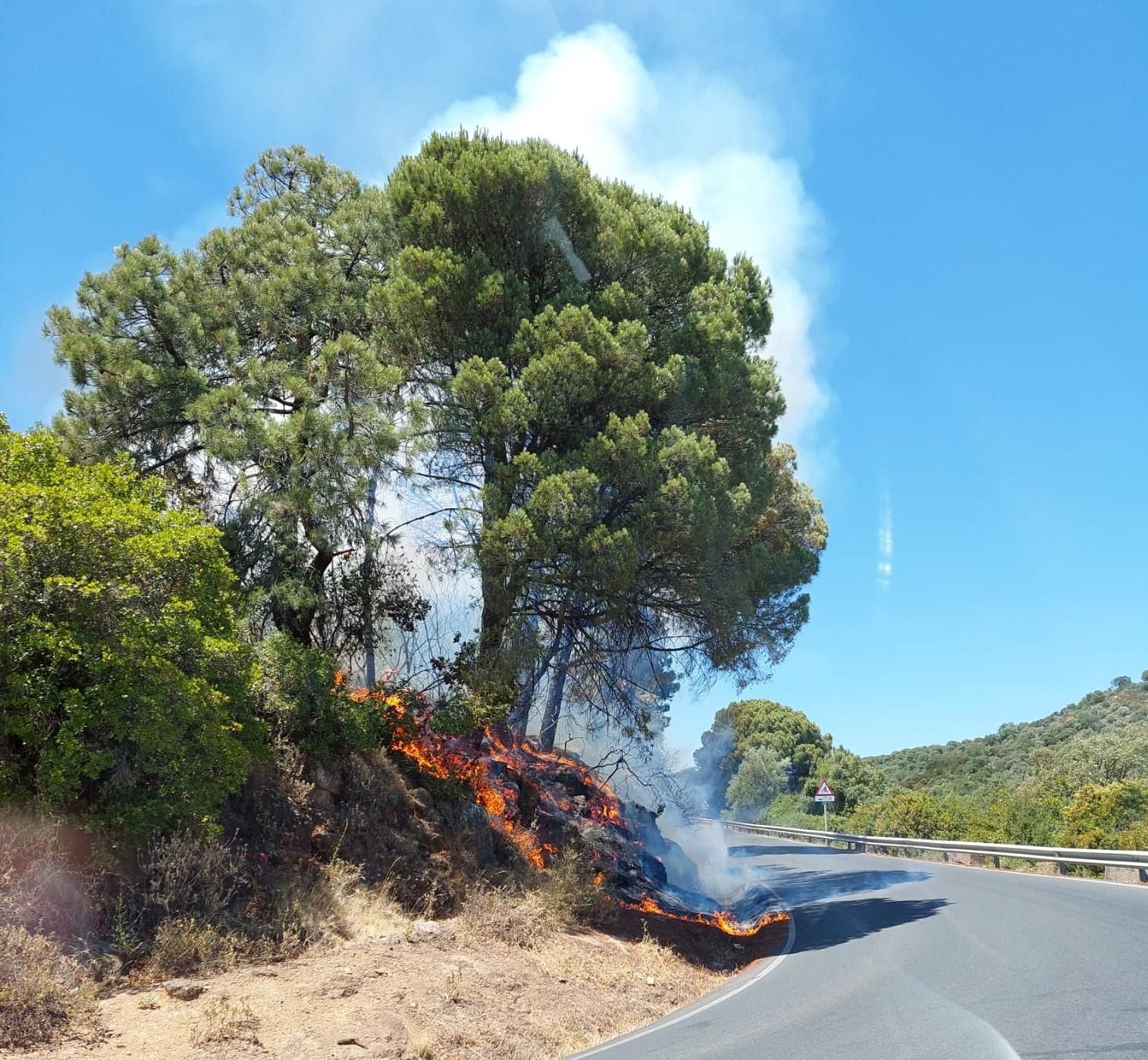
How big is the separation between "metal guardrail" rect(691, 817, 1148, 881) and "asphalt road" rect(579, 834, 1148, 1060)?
48.4 inches

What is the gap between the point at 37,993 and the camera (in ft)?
22.7

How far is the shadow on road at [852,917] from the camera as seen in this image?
572 inches

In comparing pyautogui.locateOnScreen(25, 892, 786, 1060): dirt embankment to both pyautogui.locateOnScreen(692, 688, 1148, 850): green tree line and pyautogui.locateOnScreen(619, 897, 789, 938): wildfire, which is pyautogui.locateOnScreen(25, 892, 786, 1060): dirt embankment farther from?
pyautogui.locateOnScreen(692, 688, 1148, 850): green tree line

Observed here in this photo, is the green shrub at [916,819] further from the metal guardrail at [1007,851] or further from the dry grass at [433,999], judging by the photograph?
the dry grass at [433,999]

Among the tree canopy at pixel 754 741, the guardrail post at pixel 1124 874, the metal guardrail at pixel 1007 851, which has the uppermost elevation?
the tree canopy at pixel 754 741

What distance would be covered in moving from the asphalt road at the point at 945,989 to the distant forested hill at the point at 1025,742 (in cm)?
5263

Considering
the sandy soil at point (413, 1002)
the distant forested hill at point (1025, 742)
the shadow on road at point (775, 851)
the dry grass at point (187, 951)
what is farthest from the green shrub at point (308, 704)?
the distant forested hill at point (1025, 742)

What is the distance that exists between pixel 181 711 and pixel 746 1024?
6.22 m

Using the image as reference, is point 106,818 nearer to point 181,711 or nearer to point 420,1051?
point 181,711

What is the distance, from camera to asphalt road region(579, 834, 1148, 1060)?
21.9 feet

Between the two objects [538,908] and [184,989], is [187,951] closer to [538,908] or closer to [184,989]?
[184,989]

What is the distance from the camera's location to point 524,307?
50.5ft

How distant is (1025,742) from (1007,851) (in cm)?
6921

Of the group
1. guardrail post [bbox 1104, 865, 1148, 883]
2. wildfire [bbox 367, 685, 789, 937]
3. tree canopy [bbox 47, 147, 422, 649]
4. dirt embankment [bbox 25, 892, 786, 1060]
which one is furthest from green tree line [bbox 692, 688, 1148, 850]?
tree canopy [bbox 47, 147, 422, 649]
